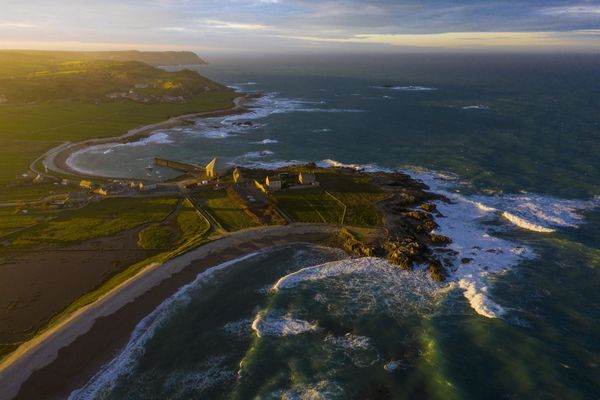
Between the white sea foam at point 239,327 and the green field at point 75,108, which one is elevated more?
the green field at point 75,108

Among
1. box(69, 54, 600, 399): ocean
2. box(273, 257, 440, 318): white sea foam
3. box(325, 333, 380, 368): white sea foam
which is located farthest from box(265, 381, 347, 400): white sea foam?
box(273, 257, 440, 318): white sea foam

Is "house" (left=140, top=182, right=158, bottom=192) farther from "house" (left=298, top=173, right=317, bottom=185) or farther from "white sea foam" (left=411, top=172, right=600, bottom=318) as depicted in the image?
"white sea foam" (left=411, top=172, right=600, bottom=318)

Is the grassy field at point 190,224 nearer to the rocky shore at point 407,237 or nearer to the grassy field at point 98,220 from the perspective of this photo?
the grassy field at point 98,220

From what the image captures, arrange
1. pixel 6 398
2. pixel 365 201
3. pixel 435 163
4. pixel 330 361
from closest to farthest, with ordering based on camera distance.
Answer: pixel 6 398 < pixel 330 361 < pixel 365 201 < pixel 435 163

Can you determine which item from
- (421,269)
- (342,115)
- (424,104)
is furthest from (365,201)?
(424,104)

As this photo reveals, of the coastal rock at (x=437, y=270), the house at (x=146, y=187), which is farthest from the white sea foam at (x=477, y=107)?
the house at (x=146, y=187)

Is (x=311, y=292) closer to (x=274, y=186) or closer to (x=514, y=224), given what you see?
(x=274, y=186)
